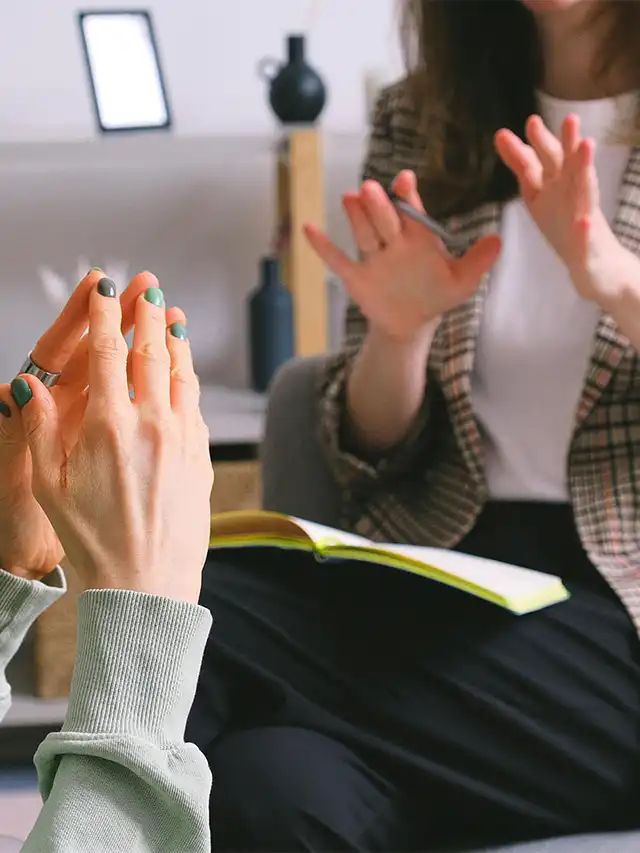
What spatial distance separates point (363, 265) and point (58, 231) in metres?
1.06

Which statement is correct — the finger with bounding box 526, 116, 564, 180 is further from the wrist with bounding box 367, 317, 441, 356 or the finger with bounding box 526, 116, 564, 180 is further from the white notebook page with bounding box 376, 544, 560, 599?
the white notebook page with bounding box 376, 544, 560, 599

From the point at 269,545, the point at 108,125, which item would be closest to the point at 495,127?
the point at 269,545

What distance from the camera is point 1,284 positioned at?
200 centimetres

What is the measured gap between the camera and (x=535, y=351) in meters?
1.10

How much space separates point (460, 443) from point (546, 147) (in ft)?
0.99

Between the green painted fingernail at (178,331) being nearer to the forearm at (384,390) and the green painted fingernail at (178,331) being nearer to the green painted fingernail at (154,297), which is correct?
the green painted fingernail at (154,297)

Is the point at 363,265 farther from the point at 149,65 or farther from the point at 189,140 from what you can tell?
the point at 149,65

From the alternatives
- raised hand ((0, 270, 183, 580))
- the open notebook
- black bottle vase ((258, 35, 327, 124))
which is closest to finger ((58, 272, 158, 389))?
raised hand ((0, 270, 183, 580))

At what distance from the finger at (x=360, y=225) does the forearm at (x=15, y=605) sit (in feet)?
1.71

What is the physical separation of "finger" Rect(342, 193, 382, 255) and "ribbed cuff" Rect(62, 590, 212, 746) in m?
0.62

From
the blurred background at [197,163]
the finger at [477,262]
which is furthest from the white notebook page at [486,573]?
the blurred background at [197,163]

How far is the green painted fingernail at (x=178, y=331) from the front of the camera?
25.4 inches

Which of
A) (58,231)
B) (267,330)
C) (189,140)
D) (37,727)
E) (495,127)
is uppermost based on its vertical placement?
(495,127)

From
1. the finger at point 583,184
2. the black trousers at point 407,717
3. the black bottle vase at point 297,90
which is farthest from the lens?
the black bottle vase at point 297,90
